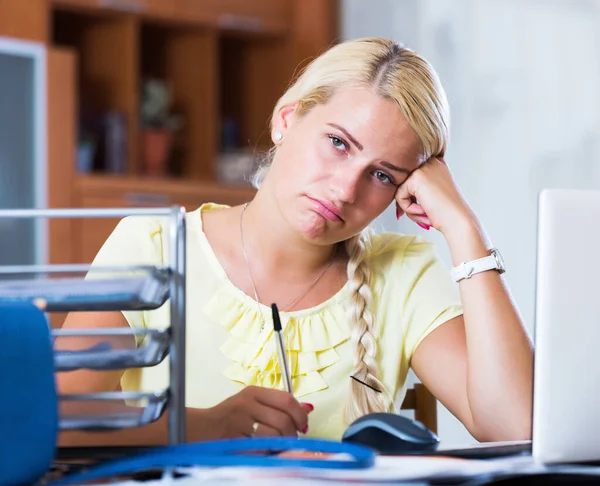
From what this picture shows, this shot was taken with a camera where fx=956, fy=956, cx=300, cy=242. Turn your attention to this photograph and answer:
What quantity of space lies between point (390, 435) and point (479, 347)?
17.8 inches

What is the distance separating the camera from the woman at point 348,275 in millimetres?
1369

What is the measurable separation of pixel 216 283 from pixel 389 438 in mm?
695

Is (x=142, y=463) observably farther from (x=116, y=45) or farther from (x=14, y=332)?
(x=116, y=45)

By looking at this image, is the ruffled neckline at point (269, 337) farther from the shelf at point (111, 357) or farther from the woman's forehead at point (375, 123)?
the shelf at point (111, 357)

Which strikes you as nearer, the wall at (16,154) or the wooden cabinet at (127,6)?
the wall at (16,154)

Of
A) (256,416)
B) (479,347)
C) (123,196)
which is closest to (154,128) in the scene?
(123,196)

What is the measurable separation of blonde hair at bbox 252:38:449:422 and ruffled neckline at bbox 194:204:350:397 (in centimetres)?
4

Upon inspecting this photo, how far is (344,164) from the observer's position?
4.63 ft

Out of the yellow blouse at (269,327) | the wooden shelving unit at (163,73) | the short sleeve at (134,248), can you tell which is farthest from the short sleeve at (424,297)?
the wooden shelving unit at (163,73)

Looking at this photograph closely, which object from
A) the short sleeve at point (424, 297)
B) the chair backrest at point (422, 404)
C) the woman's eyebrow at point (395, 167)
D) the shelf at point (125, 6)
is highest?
the shelf at point (125, 6)

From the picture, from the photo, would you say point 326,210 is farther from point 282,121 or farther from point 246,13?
point 246,13

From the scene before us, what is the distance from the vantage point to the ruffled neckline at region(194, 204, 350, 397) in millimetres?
1493

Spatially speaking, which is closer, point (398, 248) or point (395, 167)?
point (395, 167)

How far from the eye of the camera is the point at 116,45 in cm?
401
